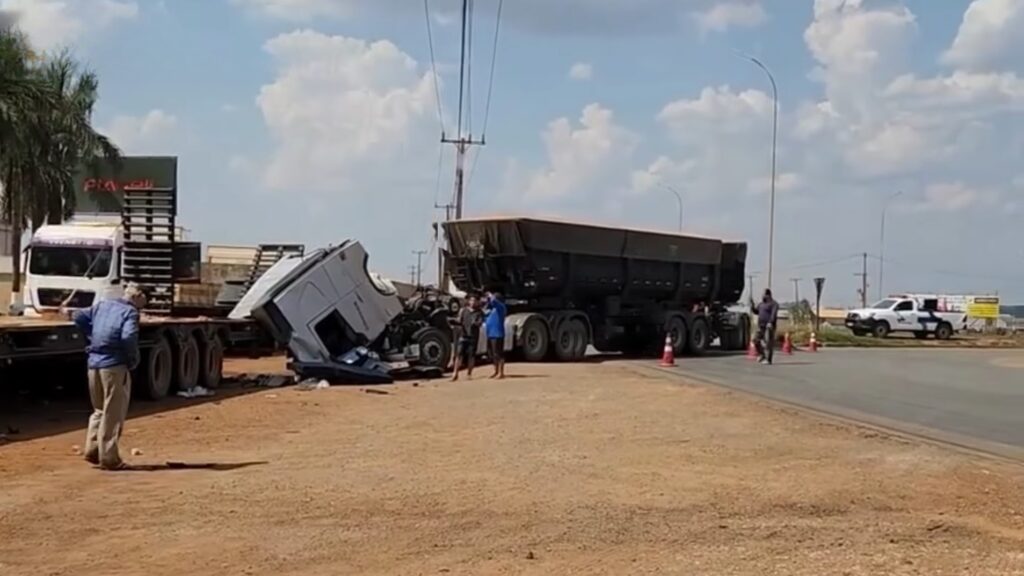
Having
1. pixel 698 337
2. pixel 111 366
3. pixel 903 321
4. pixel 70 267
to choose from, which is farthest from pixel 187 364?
pixel 903 321

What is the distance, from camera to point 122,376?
37.1 feet

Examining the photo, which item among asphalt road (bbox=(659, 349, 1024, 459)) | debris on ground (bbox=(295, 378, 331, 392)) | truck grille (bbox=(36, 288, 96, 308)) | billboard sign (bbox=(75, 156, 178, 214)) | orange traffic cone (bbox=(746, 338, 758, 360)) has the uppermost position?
billboard sign (bbox=(75, 156, 178, 214))

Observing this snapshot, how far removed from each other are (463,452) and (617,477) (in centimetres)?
220

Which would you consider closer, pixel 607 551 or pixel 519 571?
pixel 519 571

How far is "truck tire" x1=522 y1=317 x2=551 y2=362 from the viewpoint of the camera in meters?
29.7

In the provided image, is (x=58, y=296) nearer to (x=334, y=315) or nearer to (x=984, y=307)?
(x=334, y=315)

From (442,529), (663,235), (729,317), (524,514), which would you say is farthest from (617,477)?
(729,317)

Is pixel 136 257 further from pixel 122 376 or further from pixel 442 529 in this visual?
pixel 442 529

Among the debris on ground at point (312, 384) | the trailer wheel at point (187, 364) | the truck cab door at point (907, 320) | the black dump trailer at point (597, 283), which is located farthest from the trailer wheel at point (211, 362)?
the truck cab door at point (907, 320)

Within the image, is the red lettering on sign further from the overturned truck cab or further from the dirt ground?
the dirt ground

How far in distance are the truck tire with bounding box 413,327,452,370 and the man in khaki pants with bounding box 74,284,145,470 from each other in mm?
13604

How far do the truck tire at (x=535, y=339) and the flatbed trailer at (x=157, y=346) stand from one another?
7.26 meters

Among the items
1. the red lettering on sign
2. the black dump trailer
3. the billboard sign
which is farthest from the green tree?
the black dump trailer

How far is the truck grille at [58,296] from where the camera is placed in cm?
2425
